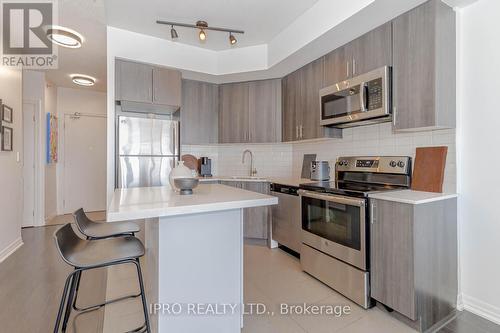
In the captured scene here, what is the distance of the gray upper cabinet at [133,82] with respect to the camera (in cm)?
298

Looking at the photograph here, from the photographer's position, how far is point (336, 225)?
7.30ft

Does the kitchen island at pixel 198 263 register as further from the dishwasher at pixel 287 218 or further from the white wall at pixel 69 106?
the white wall at pixel 69 106

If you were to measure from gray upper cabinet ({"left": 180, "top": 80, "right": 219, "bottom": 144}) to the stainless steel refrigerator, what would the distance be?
0.72ft

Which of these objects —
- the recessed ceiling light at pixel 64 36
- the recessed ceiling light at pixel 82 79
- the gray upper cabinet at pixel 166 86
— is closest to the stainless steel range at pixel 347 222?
the gray upper cabinet at pixel 166 86

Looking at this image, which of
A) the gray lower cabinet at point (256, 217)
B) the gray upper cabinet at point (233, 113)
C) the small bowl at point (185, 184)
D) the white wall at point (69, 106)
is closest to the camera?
the small bowl at point (185, 184)

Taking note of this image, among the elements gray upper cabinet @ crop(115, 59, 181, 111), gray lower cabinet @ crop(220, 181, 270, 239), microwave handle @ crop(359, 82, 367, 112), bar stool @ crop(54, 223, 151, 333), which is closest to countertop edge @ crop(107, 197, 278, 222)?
bar stool @ crop(54, 223, 151, 333)

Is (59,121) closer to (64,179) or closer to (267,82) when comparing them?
(64,179)

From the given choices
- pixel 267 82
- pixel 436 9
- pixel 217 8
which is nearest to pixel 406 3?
pixel 436 9

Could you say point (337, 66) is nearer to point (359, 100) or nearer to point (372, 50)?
point (372, 50)

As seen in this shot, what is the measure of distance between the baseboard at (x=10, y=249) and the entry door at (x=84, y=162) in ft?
6.46

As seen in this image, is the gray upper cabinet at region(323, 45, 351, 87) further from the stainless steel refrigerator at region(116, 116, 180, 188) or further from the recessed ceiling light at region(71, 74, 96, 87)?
the recessed ceiling light at region(71, 74, 96, 87)

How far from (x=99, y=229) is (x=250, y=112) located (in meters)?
2.54

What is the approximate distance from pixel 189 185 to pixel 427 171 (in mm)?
1907

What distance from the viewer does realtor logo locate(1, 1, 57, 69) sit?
2479mm
